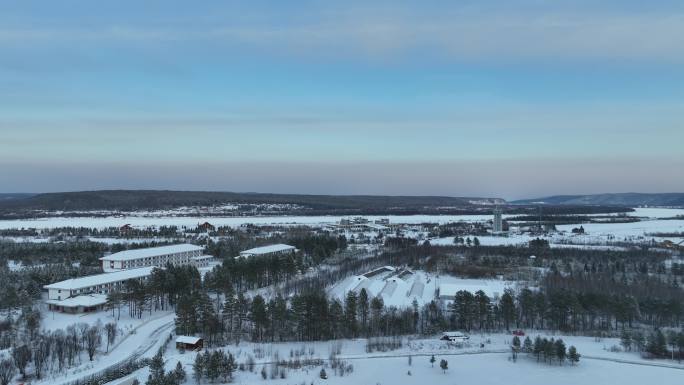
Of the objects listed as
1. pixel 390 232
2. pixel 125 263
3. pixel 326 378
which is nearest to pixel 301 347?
pixel 326 378

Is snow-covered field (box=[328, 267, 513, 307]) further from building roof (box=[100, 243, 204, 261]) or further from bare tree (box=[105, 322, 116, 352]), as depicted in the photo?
building roof (box=[100, 243, 204, 261])

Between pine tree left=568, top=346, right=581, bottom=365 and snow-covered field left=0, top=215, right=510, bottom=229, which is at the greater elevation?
snow-covered field left=0, top=215, right=510, bottom=229

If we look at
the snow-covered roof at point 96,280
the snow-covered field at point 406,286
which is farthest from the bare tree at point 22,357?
the snow-covered field at point 406,286

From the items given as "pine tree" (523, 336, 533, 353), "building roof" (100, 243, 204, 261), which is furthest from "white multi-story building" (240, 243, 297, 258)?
"pine tree" (523, 336, 533, 353)

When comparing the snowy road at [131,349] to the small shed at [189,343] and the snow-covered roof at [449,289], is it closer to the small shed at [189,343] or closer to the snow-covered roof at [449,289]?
the small shed at [189,343]

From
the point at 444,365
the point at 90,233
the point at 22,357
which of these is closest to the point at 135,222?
the point at 90,233

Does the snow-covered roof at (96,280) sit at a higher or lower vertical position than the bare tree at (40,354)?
higher

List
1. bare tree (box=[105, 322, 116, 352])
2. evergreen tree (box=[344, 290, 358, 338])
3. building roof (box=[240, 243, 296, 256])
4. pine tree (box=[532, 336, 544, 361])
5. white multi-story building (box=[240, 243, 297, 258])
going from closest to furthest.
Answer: pine tree (box=[532, 336, 544, 361])
bare tree (box=[105, 322, 116, 352])
evergreen tree (box=[344, 290, 358, 338])
white multi-story building (box=[240, 243, 297, 258])
building roof (box=[240, 243, 296, 256])
